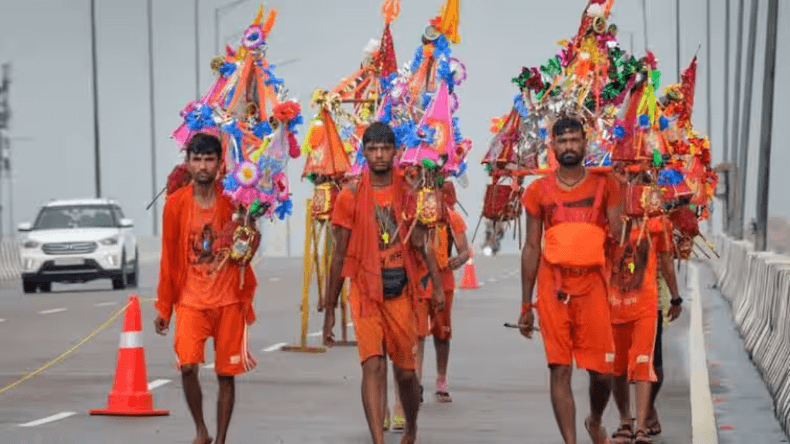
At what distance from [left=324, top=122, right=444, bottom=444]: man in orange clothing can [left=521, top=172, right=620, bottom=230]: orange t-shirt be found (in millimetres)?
961

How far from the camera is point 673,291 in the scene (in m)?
15.4

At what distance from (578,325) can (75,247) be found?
3023cm

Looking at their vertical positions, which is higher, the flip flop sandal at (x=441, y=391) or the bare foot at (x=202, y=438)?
the bare foot at (x=202, y=438)

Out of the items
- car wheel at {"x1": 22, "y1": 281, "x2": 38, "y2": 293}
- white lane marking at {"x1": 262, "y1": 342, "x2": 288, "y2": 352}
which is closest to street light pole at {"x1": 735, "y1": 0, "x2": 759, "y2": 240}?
car wheel at {"x1": 22, "y1": 281, "x2": 38, "y2": 293}

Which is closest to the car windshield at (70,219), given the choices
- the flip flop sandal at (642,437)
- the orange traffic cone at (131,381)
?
the orange traffic cone at (131,381)

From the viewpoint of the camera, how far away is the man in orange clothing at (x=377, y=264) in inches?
547

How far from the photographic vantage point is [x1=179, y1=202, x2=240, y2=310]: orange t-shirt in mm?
14008

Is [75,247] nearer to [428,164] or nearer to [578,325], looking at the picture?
[428,164]

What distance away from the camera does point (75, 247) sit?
4278 cm

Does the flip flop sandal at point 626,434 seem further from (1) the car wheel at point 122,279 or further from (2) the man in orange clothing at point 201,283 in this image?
(1) the car wheel at point 122,279

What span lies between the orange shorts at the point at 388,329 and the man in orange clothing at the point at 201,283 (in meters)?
0.71

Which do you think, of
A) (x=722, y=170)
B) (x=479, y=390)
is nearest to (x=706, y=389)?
(x=479, y=390)

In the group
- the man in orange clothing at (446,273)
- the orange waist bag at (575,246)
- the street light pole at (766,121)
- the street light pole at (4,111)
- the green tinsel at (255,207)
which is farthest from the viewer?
the street light pole at (4,111)

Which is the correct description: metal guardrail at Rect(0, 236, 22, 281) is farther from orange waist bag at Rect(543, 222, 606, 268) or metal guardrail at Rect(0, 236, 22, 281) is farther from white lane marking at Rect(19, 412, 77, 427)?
orange waist bag at Rect(543, 222, 606, 268)
